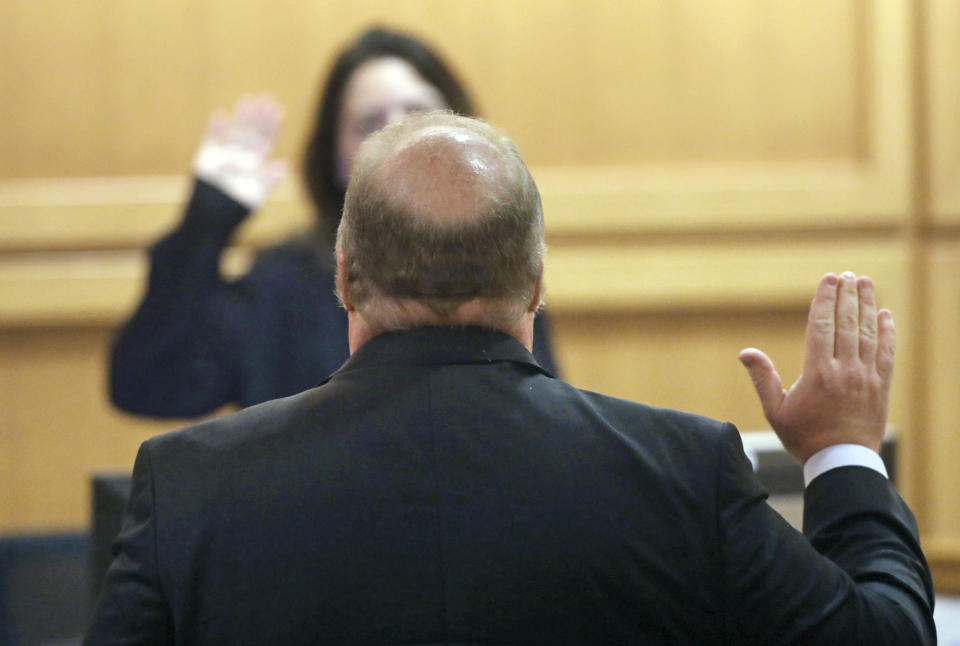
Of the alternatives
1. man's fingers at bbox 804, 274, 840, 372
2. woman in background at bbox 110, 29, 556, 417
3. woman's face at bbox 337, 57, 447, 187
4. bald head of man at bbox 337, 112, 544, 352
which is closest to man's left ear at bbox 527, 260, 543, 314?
bald head of man at bbox 337, 112, 544, 352

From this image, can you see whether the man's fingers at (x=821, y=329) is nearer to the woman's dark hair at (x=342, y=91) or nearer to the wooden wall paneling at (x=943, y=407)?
the woman's dark hair at (x=342, y=91)

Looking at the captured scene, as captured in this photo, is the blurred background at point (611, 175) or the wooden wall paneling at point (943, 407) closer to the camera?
the blurred background at point (611, 175)

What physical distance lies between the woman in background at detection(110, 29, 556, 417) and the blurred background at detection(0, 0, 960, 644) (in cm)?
66

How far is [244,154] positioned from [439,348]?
4.13 feet

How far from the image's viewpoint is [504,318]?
110 cm

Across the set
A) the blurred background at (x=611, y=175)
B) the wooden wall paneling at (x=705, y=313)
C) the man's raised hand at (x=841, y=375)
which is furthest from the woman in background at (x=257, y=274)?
the man's raised hand at (x=841, y=375)

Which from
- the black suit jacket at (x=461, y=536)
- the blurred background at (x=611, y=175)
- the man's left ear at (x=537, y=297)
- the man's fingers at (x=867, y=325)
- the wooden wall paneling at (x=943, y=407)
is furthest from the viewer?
the wooden wall paneling at (x=943, y=407)

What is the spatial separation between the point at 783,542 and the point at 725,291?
211 cm

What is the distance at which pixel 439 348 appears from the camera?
1069mm

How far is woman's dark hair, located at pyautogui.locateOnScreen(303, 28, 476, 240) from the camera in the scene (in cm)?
238

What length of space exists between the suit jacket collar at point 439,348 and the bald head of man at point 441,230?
0.01 meters

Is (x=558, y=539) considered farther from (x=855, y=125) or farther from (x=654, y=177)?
(x=855, y=125)

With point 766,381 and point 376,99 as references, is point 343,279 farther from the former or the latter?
point 376,99

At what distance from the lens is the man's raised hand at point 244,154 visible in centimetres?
216
